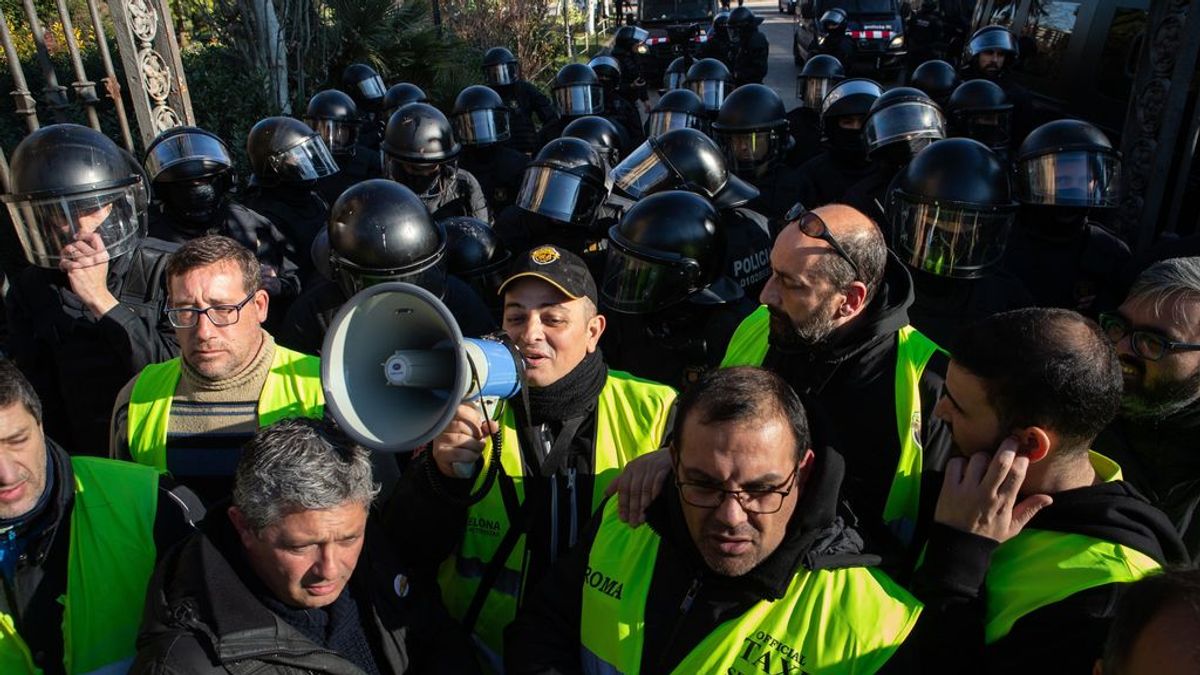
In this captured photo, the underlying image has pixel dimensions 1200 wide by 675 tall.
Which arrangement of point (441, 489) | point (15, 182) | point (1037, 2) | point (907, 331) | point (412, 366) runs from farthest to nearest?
1. point (1037, 2)
2. point (15, 182)
3. point (907, 331)
4. point (441, 489)
5. point (412, 366)

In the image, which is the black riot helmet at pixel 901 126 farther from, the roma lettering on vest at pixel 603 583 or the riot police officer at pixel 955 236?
the roma lettering on vest at pixel 603 583

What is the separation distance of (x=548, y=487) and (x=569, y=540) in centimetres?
18

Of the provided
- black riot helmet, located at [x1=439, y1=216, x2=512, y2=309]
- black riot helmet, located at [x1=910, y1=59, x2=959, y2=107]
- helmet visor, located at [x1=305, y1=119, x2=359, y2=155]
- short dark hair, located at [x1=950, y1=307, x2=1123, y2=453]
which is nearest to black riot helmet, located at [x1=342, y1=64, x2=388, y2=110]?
helmet visor, located at [x1=305, y1=119, x2=359, y2=155]

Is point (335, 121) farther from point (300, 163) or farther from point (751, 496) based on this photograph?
point (751, 496)

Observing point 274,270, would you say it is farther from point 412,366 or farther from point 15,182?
point 412,366

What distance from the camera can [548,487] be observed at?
2.72m

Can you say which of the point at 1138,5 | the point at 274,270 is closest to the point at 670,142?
the point at 274,270

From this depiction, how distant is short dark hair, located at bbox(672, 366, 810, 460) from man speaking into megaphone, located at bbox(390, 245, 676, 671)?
0.60m

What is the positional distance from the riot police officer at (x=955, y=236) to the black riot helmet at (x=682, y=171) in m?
1.29

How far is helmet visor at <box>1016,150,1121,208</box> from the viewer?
4523 millimetres

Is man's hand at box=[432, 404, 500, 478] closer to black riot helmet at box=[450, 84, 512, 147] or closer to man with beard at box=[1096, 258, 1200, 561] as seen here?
man with beard at box=[1096, 258, 1200, 561]

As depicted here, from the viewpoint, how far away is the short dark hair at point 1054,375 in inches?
80.7

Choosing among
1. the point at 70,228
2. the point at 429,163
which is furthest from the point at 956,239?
the point at 70,228

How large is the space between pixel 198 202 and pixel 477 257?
67.8 inches
